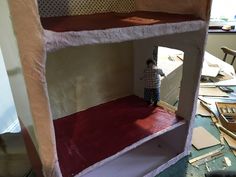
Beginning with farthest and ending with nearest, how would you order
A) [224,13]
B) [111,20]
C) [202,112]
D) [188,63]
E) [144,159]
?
[224,13]
[202,112]
[144,159]
[188,63]
[111,20]

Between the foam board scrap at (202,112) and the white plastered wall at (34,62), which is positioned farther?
the foam board scrap at (202,112)

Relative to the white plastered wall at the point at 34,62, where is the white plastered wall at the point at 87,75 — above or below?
below

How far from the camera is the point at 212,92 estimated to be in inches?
45.8

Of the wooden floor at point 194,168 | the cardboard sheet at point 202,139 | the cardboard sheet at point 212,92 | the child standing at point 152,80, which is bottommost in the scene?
the wooden floor at point 194,168

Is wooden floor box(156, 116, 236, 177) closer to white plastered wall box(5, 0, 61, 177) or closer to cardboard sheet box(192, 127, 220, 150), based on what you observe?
cardboard sheet box(192, 127, 220, 150)

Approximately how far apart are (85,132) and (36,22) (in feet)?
1.35

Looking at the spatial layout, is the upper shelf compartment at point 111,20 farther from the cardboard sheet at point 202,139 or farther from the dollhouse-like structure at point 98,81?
the cardboard sheet at point 202,139

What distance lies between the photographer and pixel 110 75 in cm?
83

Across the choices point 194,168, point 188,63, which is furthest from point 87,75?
point 194,168

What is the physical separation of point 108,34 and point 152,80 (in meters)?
0.41

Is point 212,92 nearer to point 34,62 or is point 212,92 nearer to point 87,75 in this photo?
point 87,75

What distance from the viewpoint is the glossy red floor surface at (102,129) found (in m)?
0.55

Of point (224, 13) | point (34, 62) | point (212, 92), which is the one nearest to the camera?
point (34, 62)

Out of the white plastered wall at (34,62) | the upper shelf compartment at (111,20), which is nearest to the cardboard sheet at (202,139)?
the upper shelf compartment at (111,20)
